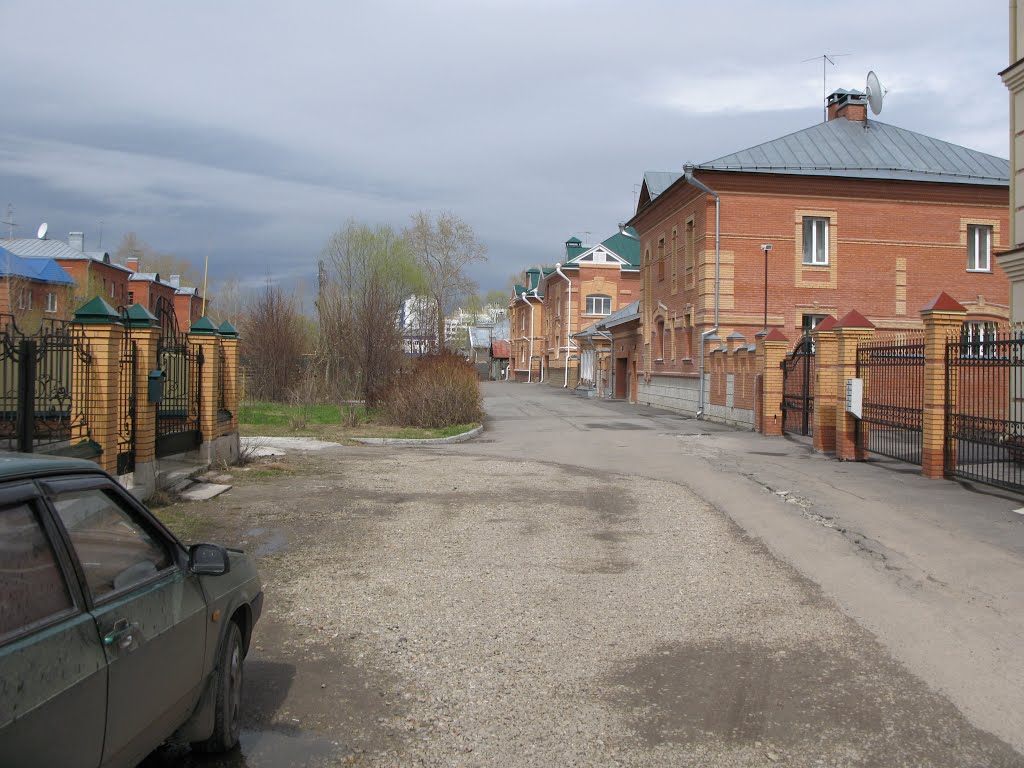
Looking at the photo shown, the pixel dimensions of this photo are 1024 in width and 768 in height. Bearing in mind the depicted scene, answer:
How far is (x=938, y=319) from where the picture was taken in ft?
42.5

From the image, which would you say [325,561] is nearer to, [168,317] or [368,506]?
[368,506]

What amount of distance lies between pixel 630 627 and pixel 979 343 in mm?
8854

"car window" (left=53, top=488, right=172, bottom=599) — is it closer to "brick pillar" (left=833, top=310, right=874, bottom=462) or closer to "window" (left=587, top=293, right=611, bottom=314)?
"brick pillar" (left=833, top=310, right=874, bottom=462)

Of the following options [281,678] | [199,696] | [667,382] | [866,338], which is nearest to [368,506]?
[281,678]

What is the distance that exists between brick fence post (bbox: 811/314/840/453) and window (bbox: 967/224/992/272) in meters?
18.9

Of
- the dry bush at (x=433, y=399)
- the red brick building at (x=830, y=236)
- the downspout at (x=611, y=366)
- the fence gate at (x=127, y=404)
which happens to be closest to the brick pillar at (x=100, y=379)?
the fence gate at (x=127, y=404)

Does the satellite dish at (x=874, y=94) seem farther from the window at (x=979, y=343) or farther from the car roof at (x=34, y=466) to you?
the car roof at (x=34, y=466)

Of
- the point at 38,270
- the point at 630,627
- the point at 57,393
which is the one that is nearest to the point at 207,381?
the point at 57,393

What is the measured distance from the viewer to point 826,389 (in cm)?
1714

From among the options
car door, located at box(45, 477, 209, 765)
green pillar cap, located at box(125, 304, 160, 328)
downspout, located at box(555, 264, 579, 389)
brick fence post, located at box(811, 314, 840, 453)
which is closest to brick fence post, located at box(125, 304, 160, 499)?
green pillar cap, located at box(125, 304, 160, 328)

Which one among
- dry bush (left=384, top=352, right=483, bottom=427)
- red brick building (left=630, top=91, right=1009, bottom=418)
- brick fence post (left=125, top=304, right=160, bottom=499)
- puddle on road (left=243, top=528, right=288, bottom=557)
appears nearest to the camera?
puddle on road (left=243, top=528, right=288, bottom=557)

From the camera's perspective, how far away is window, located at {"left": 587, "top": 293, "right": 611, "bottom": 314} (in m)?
62.5

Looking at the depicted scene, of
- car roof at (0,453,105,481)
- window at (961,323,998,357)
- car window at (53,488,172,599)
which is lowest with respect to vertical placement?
car window at (53,488,172,599)

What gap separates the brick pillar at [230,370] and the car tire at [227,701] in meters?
10.8
